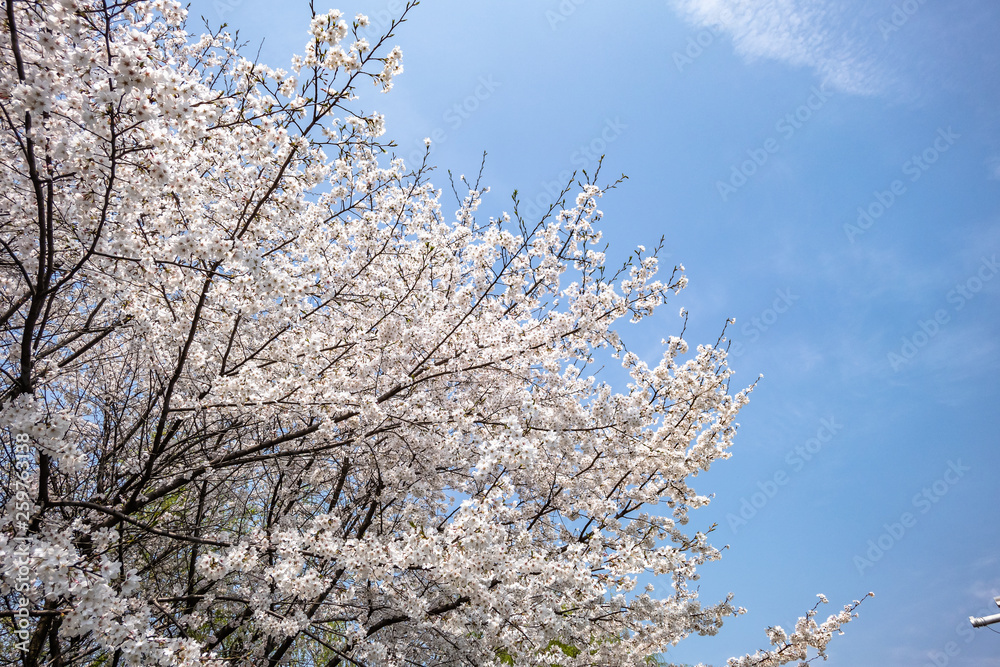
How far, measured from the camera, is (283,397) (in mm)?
5180

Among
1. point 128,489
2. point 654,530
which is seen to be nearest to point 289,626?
point 128,489

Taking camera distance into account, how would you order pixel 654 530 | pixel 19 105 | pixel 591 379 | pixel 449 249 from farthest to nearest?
pixel 654 530 → pixel 591 379 → pixel 449 249 → pixel 19 105

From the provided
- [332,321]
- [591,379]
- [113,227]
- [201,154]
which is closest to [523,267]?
[591,379]

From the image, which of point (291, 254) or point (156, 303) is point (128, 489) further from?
point (291, 254)

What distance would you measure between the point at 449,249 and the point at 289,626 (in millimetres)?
3879

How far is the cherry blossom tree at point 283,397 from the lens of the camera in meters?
3.81

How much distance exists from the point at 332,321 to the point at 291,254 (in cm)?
87

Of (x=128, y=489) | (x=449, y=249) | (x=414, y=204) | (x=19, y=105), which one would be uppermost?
(x=414, y=204)

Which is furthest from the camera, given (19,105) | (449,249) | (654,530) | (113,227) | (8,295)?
(654,530)

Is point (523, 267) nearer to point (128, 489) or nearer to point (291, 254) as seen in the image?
point (291, 254)

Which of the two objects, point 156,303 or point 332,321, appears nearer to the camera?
point 156,303

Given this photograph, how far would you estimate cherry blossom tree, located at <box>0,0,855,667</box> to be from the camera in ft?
12.5

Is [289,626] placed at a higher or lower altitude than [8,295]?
lower

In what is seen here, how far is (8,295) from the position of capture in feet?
18.5
